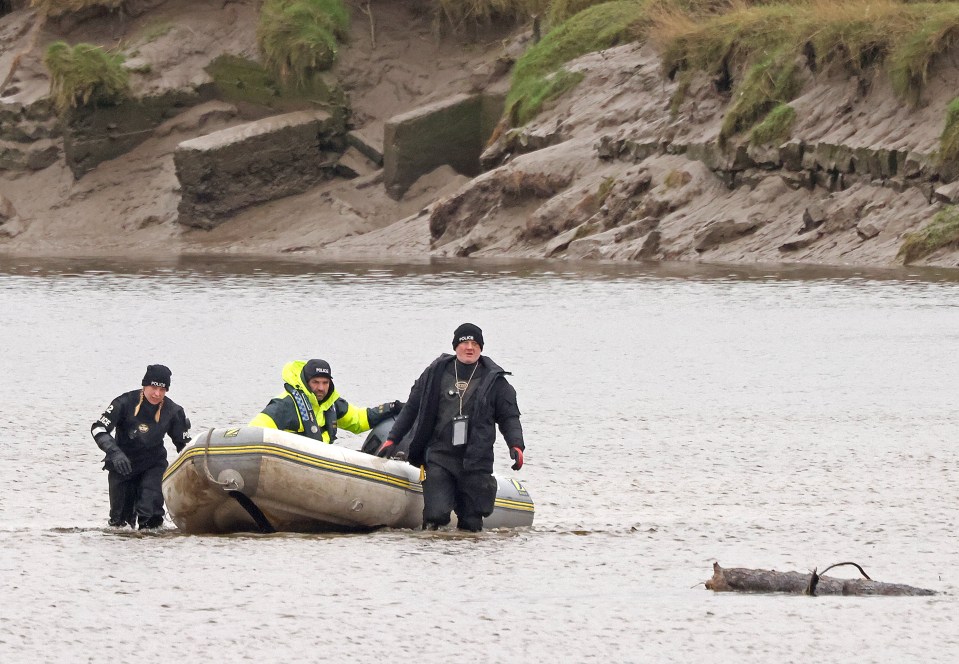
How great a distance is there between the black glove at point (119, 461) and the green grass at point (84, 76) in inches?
1498

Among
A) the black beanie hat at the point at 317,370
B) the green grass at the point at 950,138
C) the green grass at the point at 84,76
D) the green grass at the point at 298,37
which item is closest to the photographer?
the black beanie hat at the point at 317,370

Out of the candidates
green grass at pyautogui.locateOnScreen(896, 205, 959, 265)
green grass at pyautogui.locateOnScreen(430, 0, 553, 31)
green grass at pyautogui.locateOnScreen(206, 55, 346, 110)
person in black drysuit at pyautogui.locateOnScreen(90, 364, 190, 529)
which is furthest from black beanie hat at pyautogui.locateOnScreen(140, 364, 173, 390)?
green grass at pyautogui.locateOnScreen(206, 55, 346, 110)

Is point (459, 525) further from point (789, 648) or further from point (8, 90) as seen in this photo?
point (8, 90)

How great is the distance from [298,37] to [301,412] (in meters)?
37.2

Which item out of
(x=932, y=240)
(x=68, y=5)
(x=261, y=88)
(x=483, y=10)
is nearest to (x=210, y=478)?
(x=932, y=240)

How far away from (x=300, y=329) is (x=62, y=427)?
26.2 ft

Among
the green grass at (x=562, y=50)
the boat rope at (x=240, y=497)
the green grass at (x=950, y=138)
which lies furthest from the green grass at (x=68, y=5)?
the boat rope at (x=240, y=497)

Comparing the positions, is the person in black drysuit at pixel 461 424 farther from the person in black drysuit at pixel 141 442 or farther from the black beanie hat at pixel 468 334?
A: the person in black drysuit at pixel 141 442

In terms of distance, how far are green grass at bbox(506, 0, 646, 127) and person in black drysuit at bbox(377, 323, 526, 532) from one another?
30811mm

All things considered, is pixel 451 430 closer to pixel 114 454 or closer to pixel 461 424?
pixel 461 424

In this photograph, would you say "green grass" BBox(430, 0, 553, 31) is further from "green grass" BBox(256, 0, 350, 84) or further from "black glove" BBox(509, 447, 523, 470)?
"black glove" BBox(509, 447, 523, 470)

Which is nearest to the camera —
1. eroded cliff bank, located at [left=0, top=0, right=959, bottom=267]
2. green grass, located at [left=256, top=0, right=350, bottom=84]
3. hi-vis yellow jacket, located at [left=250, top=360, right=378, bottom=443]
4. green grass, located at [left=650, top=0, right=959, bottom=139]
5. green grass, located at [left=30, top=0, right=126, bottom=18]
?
hi-vis yellow jacket, located at [left=250, top=360, right=378, bottom=443]

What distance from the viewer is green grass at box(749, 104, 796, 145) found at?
1373 inches

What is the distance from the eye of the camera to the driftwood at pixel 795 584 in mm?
9844
